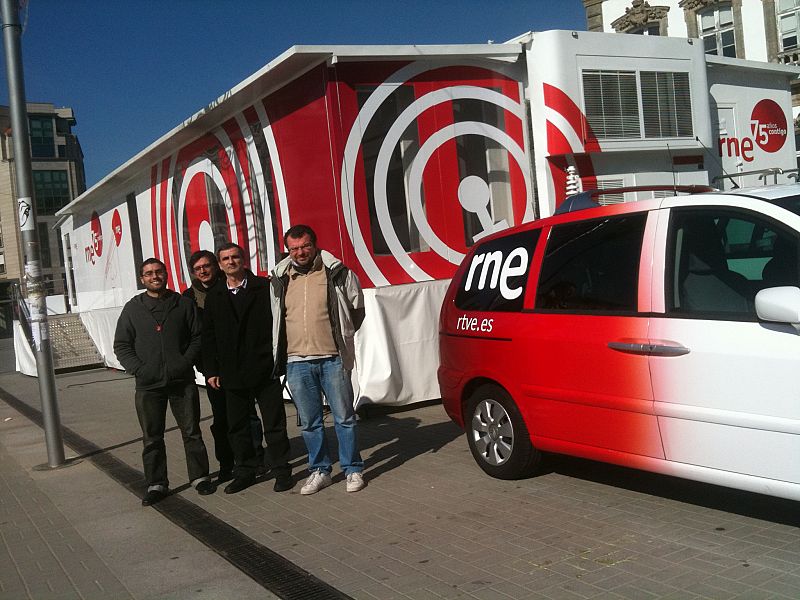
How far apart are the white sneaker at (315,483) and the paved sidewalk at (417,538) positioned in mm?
59

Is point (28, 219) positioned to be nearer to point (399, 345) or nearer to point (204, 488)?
point (204, 488)

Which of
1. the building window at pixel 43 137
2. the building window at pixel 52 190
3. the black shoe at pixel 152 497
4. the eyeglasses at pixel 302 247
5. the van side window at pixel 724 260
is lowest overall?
the black shoe at pixel 152 497

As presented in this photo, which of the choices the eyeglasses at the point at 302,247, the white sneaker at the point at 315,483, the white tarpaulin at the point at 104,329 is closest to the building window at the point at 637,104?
the eyeglasses at the point at 302,247

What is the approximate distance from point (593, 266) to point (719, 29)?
2510cm

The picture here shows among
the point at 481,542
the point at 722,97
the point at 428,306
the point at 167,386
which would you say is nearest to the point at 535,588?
the point at 481,542

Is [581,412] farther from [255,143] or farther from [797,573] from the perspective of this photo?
[255,143]

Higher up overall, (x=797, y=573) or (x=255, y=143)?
(x=255, y=143)

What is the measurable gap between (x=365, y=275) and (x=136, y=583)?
18.2 ft

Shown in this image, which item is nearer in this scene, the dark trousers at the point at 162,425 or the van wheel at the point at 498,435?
the van wheel at the point at 498,435

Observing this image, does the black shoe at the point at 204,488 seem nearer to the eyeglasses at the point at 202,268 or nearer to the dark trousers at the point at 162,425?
the dark trousers at the point at 162,425

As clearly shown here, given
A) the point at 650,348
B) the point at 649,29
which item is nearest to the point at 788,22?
the point at 649,29

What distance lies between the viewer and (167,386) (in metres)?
6.65

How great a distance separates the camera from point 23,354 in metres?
20.5

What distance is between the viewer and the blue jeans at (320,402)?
6.43m
